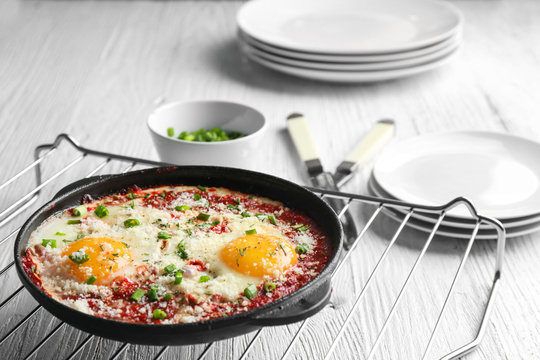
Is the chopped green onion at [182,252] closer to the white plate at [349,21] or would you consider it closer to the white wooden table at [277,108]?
the white wooden table at [277,108]

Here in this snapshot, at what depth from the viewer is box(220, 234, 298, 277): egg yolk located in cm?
140

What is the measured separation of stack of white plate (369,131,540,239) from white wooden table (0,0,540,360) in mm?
→ 96

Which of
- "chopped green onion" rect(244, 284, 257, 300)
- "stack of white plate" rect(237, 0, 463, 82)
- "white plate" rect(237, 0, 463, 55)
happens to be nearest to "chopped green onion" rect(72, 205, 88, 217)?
"chopped green onion" rect(244, 284, 257, 300)

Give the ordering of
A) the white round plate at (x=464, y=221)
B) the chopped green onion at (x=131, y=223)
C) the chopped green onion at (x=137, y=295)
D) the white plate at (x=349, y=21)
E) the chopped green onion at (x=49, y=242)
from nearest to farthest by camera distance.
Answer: the chopped green onion at (x=137, y=295)
the chopped green onion at (x=49, y=242)
the chopped green onion at (x=131, y=223)
the white round plate at (x=464, y=221)
the white plate at (x=349, y=21)

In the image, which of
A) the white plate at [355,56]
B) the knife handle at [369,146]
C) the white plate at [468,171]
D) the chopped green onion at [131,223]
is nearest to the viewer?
the chopped green onion at [131,223]

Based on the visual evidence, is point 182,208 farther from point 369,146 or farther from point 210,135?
point 369,146

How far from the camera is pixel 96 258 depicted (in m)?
1.40

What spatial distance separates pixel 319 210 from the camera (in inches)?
62.0

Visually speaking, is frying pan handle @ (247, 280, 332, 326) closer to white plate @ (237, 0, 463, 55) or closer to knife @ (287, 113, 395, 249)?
knife @ (287, 113, 395, 249)

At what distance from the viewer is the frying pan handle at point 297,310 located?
120 cm

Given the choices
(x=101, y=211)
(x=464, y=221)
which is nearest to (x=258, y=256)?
(x=101, y=211)

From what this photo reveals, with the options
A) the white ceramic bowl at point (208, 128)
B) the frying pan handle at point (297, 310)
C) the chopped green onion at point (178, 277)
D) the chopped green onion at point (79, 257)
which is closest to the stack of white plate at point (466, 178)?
the white ceramic bowl at point (208, 128)

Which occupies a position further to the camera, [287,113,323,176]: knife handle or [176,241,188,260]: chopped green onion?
[287,113,323,176]: knife handle

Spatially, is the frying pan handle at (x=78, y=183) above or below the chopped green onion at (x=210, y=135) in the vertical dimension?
above
